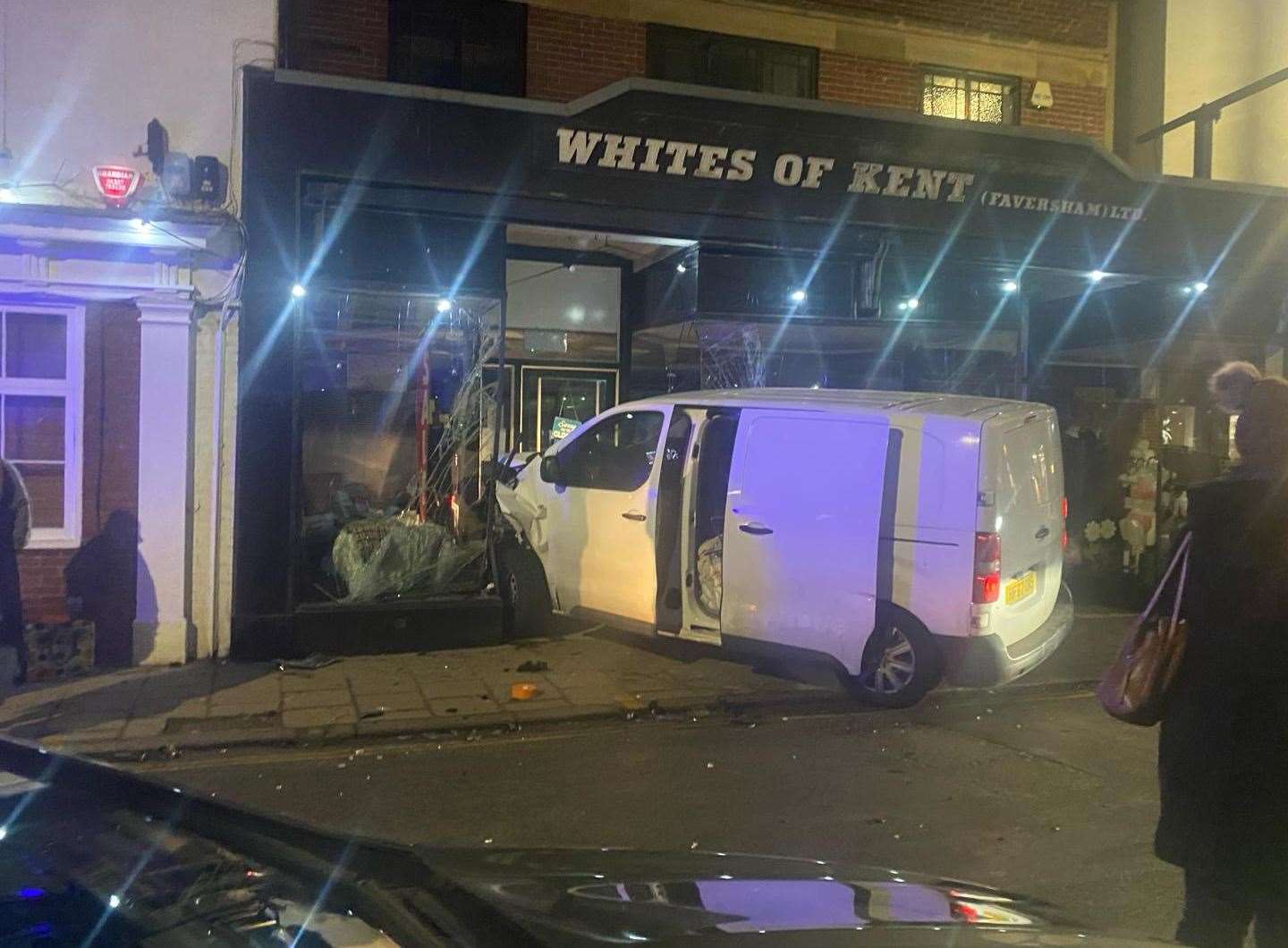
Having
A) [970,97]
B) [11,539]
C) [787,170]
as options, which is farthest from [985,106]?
[11,539]

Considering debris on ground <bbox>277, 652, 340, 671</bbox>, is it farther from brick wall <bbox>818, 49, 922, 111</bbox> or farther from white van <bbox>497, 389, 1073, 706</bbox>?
brick wall <bbox>818, 49, 922, 111</bbox>

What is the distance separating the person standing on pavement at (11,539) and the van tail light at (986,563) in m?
6.45

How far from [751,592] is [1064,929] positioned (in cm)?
546

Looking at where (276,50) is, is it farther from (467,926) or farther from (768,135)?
(467,926)

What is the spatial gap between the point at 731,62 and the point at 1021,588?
6.53m

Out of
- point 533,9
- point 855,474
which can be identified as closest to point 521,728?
point 855,474

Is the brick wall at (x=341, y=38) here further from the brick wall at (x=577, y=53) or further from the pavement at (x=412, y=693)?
the pavement at (x=412, y=693)

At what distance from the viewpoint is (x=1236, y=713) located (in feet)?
9.98

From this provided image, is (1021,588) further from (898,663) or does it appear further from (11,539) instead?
(11,539)

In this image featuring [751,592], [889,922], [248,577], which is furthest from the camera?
[248,577]

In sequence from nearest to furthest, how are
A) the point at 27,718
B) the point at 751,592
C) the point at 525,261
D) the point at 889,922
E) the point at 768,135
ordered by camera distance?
the point at 889,922 < the point at 27,718 < the point at 751,592 < the point at 768,135 < the point at 525,261

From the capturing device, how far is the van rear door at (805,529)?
736 centimetres

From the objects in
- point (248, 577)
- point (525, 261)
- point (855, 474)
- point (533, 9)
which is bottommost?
point (248, 577)

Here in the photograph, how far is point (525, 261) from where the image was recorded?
37.5 feet
